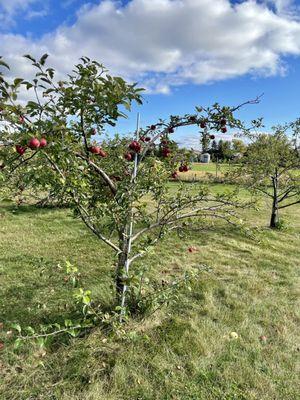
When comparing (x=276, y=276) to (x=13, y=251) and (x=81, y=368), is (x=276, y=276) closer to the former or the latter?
(x=81, y=368)

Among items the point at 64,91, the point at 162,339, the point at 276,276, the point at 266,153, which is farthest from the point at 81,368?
the point at 266,153

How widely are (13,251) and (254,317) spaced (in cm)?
433

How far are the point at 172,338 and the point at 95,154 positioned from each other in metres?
2.02

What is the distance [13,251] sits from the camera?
19.7 ft

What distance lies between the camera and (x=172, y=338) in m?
3.37

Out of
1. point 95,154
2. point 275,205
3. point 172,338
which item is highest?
point 95,154

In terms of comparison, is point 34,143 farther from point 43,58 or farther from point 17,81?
point 43,58

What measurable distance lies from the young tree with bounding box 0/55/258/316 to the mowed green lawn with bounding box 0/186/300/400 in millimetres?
429

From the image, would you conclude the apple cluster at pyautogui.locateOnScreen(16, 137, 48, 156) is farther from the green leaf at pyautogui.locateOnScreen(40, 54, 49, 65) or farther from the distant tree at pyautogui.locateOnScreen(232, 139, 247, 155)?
the distant tree at pyautogui.locateOnScreen(232, 139, 247, 155)

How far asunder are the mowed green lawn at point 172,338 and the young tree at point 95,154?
43cm

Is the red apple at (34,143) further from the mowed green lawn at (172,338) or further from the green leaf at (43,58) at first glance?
the mowed green lawn at (172,338)

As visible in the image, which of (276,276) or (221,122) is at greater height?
(221,122)

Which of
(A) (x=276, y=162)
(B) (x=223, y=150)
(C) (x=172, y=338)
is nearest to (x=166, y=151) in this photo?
(C) (x=172, y=338)

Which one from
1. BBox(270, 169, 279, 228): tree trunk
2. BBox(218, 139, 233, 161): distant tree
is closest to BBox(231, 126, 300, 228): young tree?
BBox(270, 169, 279, 228): tree trunk
